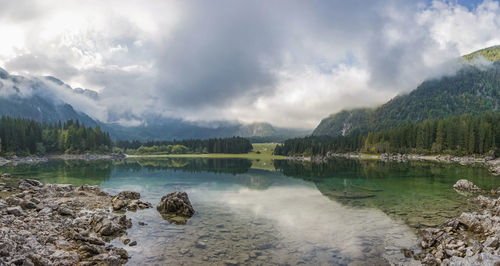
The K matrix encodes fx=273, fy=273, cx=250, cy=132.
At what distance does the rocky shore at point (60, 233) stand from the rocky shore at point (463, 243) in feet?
71.7

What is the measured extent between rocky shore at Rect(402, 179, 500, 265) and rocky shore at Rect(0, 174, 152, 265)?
21.9m

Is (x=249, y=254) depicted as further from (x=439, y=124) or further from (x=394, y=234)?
(x=439, y=124)

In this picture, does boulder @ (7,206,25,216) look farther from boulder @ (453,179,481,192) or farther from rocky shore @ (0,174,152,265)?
boulder @ (453,179,481,192)

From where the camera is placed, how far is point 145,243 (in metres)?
23.2

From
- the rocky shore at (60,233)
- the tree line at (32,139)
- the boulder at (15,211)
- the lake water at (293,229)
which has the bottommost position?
the lake water at (293,229)

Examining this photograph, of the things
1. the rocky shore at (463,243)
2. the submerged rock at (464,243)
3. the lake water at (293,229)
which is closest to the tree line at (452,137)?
the lake water at (293,229)

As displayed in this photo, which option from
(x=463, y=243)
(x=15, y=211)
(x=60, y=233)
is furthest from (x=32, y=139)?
(x=463, y=243)

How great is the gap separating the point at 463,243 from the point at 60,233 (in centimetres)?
3186

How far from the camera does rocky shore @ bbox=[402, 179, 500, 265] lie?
1656 cm

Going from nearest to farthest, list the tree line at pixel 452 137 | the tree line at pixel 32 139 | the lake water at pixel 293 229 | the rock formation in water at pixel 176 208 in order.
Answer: the lake water at pixel 293 229
the rock formation in water at pixel 176 208
the tree line at pixel 452 137
the tree line at pixel 32 139

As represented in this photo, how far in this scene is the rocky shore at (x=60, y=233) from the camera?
16700 millimetres

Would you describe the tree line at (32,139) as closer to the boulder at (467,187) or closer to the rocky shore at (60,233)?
the rocky shore at (60,233)

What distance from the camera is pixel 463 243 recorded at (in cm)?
2005

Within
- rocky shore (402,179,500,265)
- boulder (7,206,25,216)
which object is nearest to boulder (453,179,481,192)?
rocky shore (402,179,500,265)
